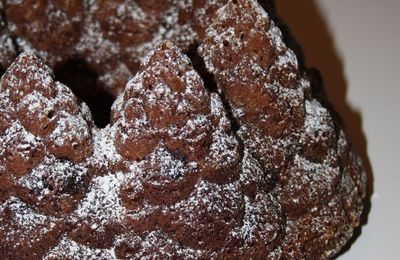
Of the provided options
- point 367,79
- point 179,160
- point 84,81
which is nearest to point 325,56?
point 367,79

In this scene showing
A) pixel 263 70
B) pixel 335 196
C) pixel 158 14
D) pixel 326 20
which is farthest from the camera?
pixel 326 20

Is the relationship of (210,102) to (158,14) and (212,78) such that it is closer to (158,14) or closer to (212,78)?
(212,78)

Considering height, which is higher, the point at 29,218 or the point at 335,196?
the point at 335,196

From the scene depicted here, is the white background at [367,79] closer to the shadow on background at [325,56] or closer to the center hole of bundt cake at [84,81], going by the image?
the shadow on background at [325,56]

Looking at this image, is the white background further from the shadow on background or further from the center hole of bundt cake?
the center hole of bundt cake

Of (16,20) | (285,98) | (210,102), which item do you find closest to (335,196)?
(285,98)

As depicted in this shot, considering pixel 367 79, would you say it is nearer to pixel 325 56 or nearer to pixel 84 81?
pixel 325 56

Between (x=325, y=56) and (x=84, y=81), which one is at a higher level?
(x=325, y=56)
